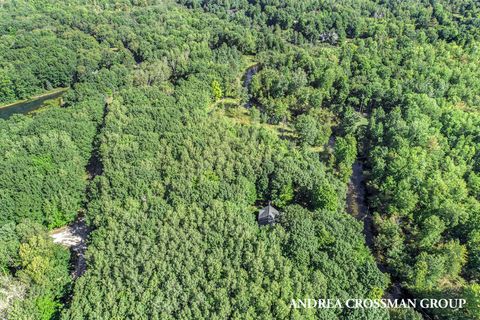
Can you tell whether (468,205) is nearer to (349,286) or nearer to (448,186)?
(448,186)

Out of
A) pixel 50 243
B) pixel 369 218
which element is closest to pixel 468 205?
pixel 369 218

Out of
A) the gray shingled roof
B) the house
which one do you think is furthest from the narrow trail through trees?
the gray shingled roof

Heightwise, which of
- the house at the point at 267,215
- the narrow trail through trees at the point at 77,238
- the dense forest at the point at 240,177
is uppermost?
the dense forest at the point at 240,177

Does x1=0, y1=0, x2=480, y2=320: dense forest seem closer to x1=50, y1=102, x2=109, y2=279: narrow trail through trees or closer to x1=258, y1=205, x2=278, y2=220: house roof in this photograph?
x1=50, y1=102, x2=109, y2=279: narrow trail through trees

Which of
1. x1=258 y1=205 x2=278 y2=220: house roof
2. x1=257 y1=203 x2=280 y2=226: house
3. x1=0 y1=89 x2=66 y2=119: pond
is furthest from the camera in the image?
x1=0 y1=89 x2=66 y2=119: pond

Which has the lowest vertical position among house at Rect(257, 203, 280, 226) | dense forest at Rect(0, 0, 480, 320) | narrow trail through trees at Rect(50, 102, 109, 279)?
narrow trail through trees at Rect(50, 102, 109, 279)

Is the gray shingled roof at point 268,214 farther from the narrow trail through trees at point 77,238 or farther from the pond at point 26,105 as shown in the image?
the pond at point 26,105

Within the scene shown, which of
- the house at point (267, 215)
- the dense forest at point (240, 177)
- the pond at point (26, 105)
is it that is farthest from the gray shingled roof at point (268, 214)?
the pond at point (26, 105)
